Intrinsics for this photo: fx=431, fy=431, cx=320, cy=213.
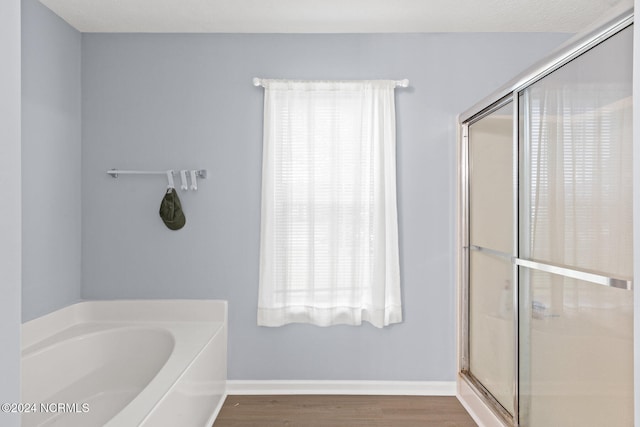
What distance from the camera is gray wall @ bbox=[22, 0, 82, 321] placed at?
2.31 meters

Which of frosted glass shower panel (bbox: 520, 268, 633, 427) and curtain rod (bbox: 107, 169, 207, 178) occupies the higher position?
curtain rod (bbox: 107, 169, 207, 178)

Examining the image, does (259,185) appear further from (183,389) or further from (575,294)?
(575,294)

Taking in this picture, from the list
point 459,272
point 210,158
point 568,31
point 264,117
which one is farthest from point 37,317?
point 568,31

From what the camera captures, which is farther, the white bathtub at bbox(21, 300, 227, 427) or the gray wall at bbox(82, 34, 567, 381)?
the gray wall at bbox(82, 34, 567, 381)

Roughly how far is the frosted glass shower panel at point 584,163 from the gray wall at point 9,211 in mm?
1520

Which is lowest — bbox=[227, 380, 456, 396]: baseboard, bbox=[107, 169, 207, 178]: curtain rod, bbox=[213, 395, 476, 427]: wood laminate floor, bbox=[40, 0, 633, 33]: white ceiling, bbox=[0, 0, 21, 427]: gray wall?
bbox=[213, 395, 476, 427]: wood laminate floor

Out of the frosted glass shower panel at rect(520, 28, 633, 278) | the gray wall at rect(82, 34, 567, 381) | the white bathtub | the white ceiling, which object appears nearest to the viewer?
the frosted glass shower panel at rect(520, 28, 633, 278)

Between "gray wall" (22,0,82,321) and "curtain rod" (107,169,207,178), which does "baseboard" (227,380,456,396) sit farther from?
"curtain rod" (107,169,207,178)

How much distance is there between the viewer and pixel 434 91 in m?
2.84

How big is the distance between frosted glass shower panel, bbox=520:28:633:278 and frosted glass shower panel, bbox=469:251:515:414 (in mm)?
398

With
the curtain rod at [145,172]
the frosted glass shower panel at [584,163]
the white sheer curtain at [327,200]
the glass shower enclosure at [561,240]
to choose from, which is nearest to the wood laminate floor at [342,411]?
the glass shower enclosure at [561,240]

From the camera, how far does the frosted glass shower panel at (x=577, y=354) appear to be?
136 centimetres

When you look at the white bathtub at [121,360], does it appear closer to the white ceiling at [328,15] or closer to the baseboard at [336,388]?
the baseboard at [336,388]

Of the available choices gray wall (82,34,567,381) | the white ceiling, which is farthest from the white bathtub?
the white ceiling
